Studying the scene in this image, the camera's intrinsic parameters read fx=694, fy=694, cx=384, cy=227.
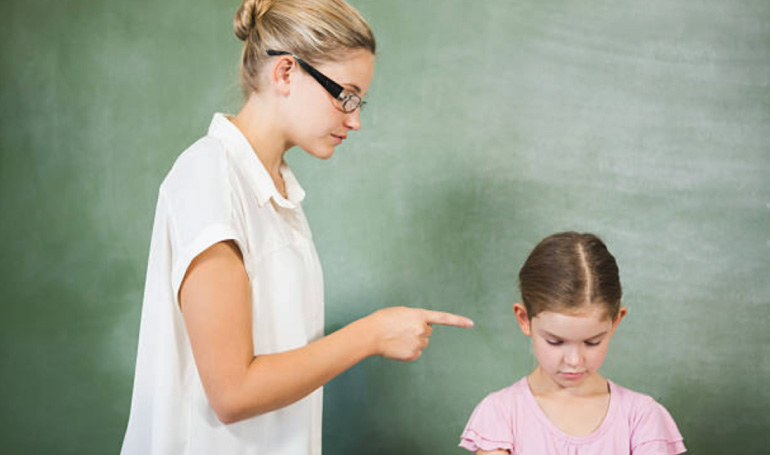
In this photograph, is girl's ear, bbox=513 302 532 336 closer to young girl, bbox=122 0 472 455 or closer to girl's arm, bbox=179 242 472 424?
young girl, bbox=122 0 472 455

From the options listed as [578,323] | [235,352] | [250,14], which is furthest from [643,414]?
[250,14]

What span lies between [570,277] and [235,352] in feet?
2.31

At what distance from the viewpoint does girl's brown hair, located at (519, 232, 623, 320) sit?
Answer: 140 cm

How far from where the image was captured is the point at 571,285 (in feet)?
4.59

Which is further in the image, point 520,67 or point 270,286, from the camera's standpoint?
point 520,67

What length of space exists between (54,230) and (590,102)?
5.13 feet

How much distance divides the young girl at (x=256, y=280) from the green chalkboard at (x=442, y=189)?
0.59 m

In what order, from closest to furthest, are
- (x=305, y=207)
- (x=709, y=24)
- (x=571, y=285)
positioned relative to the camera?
(x=571, y=285)
(x=709, y=24)
(x=305, y=207)

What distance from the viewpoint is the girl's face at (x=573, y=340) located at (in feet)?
4.53

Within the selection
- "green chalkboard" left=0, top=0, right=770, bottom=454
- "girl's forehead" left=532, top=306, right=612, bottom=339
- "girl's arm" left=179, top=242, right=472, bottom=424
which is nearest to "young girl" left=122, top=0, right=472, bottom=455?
"girl's arm" left=179, top=242, right=472, bottom=424

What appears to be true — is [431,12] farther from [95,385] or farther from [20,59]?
[95,385]

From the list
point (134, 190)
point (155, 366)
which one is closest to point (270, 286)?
point (155, 366)

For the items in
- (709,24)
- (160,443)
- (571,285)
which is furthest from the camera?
(709,24)

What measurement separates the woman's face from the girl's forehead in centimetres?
56
